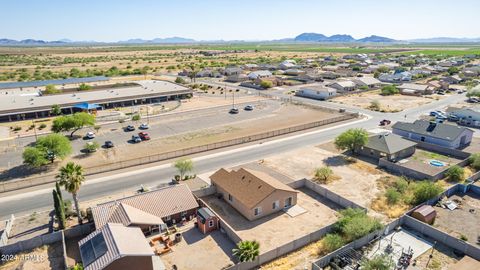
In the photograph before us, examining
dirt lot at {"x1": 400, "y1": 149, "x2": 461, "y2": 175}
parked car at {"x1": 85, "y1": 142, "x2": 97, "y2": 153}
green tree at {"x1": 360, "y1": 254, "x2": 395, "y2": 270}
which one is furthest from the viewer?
parked car at {"x1": 85, "y1": 142, "x2": 97, "y2": 153}

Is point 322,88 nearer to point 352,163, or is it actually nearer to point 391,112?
point 391,112

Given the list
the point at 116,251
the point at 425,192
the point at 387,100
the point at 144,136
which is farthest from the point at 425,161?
the point at 387,100

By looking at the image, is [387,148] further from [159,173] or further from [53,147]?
[53,147]

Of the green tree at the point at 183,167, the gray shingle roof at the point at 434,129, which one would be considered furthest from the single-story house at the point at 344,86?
the green tree at the point at 183,167

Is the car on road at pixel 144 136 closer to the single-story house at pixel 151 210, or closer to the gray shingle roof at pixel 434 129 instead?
the single-story house at pixel 151 210

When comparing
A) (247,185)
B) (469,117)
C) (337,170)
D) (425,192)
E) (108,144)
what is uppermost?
(247,185)

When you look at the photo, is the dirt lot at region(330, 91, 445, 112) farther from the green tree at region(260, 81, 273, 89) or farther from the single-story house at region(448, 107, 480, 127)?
the green tree at region(260, 81, 273, 89)

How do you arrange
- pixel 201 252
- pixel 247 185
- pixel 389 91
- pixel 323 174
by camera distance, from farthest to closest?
pixel 389 91, pixel 323 174, pixel 247 185, pixel 201 252

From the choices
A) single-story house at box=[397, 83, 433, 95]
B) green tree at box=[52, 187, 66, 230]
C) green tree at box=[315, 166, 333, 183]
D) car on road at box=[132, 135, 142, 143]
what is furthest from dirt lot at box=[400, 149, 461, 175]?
single-story house at box=[397, 83, 433, 95]
